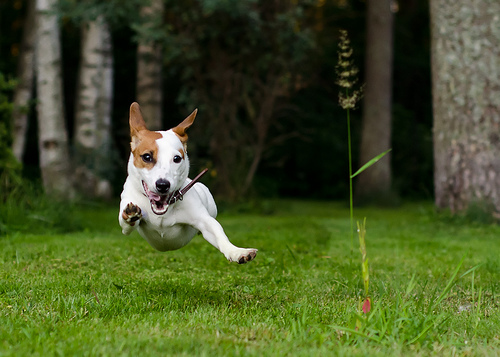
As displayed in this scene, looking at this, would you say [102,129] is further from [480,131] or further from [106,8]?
[480,131]

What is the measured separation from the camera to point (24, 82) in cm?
1622

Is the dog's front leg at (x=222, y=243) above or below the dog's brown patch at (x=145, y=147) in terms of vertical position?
below

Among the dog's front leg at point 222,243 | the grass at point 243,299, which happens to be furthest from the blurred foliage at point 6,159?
the dog's front leg at point 222,243

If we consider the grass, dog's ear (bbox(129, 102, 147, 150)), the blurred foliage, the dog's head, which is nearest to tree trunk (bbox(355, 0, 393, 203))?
the grass

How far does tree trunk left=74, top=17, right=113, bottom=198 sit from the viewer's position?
13602 mm

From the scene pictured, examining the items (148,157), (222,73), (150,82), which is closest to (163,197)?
(148,157)

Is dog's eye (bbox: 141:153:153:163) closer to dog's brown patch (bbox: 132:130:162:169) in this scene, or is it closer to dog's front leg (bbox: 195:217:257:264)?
dog's brown patch (bbox: 132:130:162:169)

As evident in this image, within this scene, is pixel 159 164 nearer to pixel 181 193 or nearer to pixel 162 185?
pixel 162 185

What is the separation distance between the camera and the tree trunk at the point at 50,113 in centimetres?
1135

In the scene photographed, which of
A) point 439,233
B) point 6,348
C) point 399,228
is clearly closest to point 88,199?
point 399,228

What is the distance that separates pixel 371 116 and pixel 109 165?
6.97 m

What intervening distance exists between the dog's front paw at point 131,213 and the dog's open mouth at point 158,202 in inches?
4.6

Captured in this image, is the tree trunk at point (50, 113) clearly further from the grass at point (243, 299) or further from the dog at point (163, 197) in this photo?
the dog at point (163, 197)

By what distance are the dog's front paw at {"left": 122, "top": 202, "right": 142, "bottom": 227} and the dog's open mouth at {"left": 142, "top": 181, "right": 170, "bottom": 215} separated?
0.12m
